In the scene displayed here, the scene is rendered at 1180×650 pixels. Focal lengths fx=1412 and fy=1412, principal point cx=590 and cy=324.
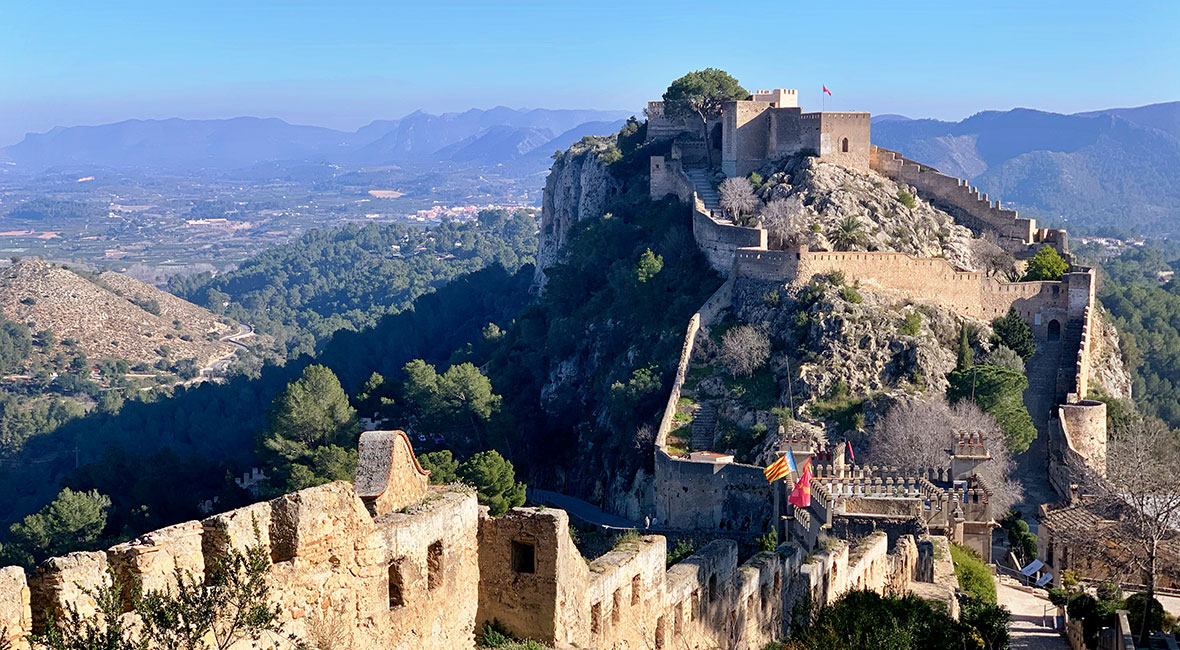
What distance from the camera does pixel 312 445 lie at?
48.4 m

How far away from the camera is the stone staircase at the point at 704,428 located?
4075 centimetres

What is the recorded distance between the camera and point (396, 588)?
1169cm

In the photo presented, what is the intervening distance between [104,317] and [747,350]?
89175 mm

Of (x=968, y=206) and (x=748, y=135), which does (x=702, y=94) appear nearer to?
(x=748, y=135)

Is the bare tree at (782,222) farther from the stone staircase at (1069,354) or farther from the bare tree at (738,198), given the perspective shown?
the stone staircase at (1069,354)

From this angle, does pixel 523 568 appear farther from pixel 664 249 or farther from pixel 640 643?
pixel 664 249

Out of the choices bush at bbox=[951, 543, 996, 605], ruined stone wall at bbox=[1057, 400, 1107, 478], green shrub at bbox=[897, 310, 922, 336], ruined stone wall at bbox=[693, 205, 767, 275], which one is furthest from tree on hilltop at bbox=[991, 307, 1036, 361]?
bush at bbox=[951, 543, 996, 605]

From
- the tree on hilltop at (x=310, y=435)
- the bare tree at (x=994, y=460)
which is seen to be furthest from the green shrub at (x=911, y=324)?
the tree on hilltop at (x=310, y=435)

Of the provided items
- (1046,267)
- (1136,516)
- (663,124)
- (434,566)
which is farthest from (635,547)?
(663,124)

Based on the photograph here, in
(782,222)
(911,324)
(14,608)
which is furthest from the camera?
(782,222)

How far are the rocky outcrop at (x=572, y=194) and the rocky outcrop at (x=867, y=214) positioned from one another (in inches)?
600

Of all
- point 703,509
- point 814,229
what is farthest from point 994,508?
point 814,229

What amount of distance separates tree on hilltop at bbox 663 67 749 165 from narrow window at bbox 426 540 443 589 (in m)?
49.2

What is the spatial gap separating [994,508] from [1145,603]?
10.5 meters
